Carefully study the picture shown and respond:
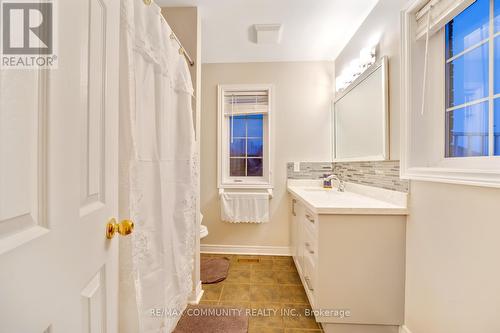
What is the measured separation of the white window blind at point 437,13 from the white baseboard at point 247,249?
2.30m

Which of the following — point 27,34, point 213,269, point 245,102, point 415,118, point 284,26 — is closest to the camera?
point 27,34

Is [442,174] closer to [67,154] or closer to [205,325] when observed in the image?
[67,154]

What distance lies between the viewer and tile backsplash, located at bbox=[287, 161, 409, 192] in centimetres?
151

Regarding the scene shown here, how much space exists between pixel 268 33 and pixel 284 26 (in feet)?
0.50

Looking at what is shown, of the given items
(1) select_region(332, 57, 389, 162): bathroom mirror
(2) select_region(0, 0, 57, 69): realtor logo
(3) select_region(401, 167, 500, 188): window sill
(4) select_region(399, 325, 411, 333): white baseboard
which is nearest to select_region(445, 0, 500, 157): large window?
(3) select_region(401, 167, 500, 188): window sill

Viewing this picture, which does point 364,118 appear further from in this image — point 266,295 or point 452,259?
point 266,295

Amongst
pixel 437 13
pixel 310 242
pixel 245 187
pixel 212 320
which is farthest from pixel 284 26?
pixel 212 320

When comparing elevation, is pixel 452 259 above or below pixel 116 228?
below

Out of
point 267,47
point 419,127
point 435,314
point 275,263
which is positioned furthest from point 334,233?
point 267,47

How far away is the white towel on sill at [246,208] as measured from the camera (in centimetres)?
264

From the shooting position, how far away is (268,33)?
2098 millimetres

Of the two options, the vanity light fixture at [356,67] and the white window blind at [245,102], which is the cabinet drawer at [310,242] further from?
the white window blind at [245,102]

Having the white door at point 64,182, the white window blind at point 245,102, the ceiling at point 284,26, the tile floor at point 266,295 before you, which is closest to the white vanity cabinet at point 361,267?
the tile floor at point 266,295

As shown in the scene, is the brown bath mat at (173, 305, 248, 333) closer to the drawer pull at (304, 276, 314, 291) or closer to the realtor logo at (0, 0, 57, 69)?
the drawer pull at (304, 276, 314, 291)
